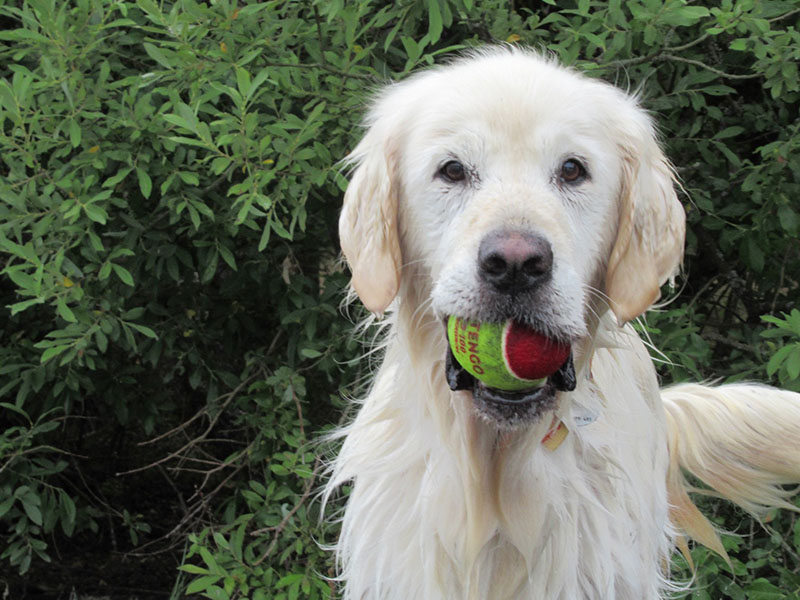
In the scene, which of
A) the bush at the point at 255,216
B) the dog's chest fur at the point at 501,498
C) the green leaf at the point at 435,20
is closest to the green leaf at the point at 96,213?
the bush at the point at 255,216

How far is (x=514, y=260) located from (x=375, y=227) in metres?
0.55

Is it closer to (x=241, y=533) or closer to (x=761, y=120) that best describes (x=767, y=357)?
(x=761, y=120)

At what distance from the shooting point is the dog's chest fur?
99.3 inches

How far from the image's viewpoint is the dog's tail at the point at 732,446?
3.12 meters

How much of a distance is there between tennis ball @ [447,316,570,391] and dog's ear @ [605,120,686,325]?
308 millimetres

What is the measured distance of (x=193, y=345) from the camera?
159 inches

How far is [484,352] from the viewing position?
2.14m

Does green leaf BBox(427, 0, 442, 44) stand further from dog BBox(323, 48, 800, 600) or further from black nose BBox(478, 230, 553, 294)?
black nose BBox(478, 230, 553, 294)

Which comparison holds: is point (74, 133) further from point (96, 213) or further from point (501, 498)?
point (501, 498)

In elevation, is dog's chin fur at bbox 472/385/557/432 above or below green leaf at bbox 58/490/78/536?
above

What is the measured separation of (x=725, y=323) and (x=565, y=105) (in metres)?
2.34

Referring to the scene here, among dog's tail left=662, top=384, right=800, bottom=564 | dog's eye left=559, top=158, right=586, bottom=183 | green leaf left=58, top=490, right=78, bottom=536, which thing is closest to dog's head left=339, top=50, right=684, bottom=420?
dog's eye left=559, top=158, right=586, bottom=183

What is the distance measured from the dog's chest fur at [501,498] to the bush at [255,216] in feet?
2.30

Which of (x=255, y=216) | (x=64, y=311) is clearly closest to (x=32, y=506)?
(x=64, y=311)
